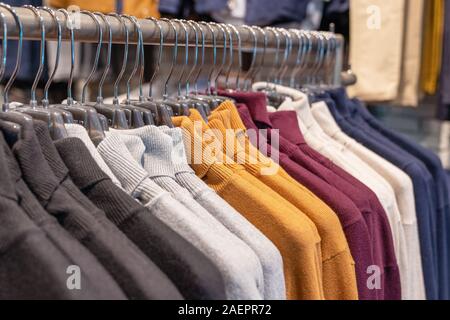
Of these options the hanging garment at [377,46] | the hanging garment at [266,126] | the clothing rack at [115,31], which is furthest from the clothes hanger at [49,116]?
the hanging garment at [377,46]

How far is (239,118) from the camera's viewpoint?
2.65ft

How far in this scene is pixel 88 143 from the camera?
0.62m

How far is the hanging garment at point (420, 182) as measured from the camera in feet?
3.24

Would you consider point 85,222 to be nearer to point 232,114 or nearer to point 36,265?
point 36,265

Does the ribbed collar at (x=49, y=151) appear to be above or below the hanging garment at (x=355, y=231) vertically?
above

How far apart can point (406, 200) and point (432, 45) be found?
3.08 ft

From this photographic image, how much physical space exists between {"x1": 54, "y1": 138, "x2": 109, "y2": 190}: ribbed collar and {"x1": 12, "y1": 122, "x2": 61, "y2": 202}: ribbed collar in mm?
24

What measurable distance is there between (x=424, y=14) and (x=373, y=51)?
170 millimetres

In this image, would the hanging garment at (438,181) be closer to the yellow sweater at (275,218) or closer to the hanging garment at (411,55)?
the yellow sweater at (275,218)

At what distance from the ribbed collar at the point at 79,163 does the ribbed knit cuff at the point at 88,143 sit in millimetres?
19

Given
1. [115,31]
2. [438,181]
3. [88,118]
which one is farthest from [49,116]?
[438,181]

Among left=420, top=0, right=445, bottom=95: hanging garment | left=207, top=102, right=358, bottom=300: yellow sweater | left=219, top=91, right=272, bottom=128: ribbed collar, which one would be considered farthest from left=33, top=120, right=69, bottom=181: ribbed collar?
left=420, top=0, right=445, bottom=95: hanging garment
